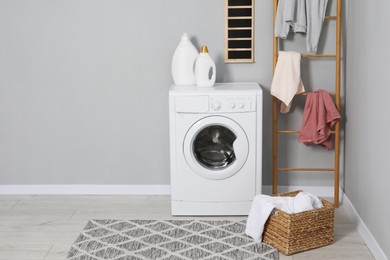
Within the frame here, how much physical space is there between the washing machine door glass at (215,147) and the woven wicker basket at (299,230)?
23.4 inches

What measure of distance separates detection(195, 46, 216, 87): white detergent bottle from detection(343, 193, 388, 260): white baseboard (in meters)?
1.12

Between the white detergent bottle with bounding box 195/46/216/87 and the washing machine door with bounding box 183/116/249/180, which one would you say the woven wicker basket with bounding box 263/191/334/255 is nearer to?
the washing machine door with bounding box 183/116/249/180

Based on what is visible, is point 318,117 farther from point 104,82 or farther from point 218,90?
point 104,82

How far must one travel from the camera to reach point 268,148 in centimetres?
422

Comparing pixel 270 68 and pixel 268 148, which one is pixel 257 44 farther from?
pixel 268 148

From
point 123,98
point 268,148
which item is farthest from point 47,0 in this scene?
point 268,148

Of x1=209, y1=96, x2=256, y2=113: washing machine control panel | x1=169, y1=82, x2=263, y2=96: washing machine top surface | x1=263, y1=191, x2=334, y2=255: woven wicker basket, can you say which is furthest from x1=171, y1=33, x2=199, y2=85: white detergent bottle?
x1=263, y1=191, x2=334, y2=255: woven wicker basket

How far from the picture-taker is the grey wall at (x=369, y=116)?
3.01 m

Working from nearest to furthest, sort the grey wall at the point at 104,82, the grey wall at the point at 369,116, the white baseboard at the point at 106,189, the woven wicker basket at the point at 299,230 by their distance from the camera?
the grey wall at the point at 369,116 < the woven wicker basket at the point at 299,230 < the grey wall at the point at 104,82 < the white baseboard at the point at 106,189

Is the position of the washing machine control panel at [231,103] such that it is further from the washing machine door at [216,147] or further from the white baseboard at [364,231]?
the white baseboard at [364,231]

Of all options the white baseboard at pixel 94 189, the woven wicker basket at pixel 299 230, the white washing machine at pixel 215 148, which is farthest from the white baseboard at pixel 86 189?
the woven wicker basket at pixel 299 230

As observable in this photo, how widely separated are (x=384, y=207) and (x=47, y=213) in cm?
205

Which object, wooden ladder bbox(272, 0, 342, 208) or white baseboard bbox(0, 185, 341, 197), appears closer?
wooden ladder bbox(272, 0, 342, 208)

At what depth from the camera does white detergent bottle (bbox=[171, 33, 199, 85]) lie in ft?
13.0
